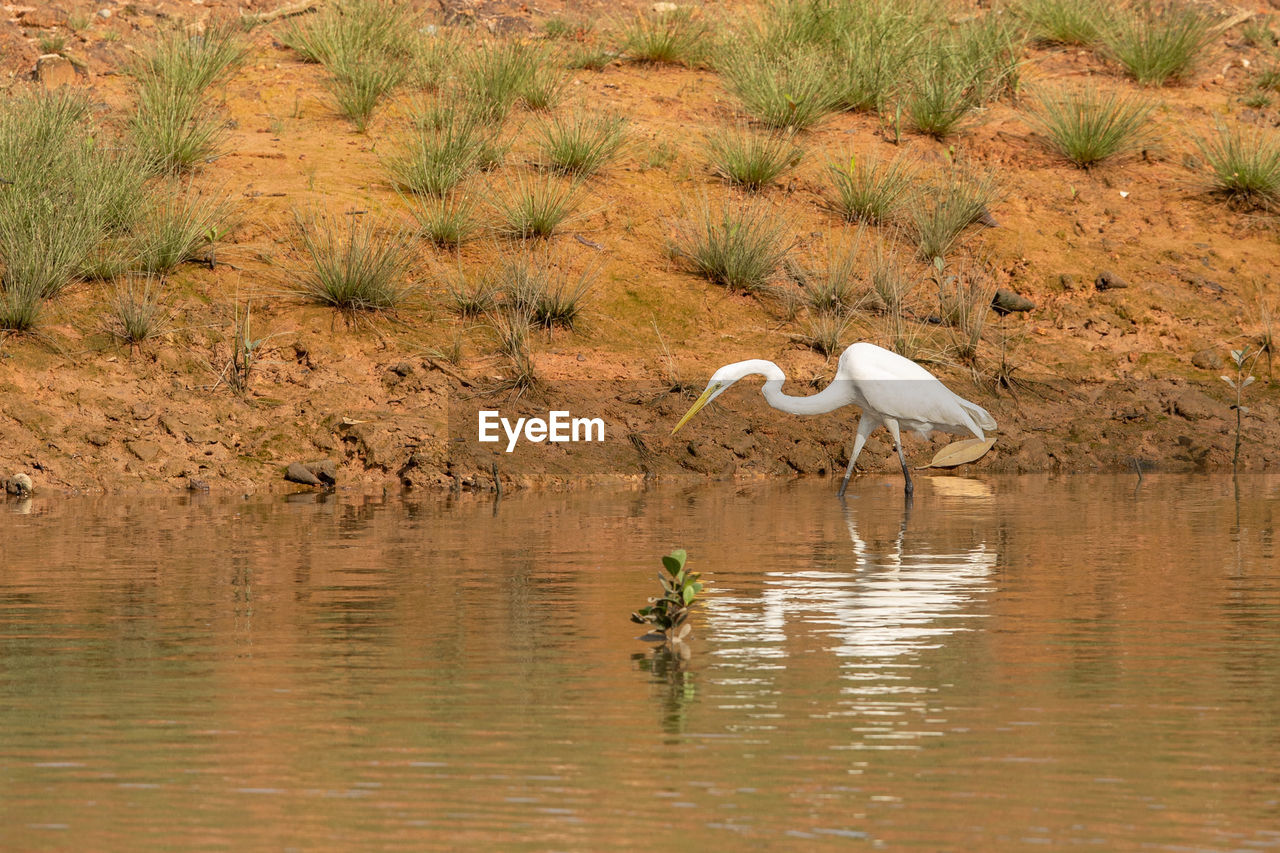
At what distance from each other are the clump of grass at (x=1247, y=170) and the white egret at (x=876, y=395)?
7.14m

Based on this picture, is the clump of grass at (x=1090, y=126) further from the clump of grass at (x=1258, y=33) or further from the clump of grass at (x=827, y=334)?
the clump of grass at (x=827, y=334)

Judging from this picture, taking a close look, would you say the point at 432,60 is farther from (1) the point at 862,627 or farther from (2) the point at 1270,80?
(1) the point at 862,627

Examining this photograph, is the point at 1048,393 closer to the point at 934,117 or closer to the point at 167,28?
the point at 934,117

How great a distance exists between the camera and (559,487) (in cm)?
1356

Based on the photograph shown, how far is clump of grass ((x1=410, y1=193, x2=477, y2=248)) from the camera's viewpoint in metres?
16.5

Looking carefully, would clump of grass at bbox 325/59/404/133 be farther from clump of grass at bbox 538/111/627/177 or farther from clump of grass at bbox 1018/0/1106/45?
clump of grass at bbox 1018/0/1106/45

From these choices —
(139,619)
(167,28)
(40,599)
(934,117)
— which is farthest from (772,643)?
(167,28)

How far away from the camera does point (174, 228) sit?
15.6 meters

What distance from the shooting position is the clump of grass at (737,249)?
54.5ft

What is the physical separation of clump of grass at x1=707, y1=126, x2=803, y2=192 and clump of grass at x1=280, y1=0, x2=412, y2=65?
4.01 metres

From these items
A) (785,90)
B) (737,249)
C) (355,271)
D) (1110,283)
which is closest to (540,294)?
(355,271)

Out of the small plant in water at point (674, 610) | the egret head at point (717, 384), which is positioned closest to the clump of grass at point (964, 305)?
the egret head at point (717, 384)

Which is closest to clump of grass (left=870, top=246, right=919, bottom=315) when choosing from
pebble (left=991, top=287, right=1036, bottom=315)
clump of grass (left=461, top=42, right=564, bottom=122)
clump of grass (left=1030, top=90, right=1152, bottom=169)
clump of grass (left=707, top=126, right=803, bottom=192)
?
pebble (left=991, top=287, right=1036, bottom=315)

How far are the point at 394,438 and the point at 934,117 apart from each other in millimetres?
8395
